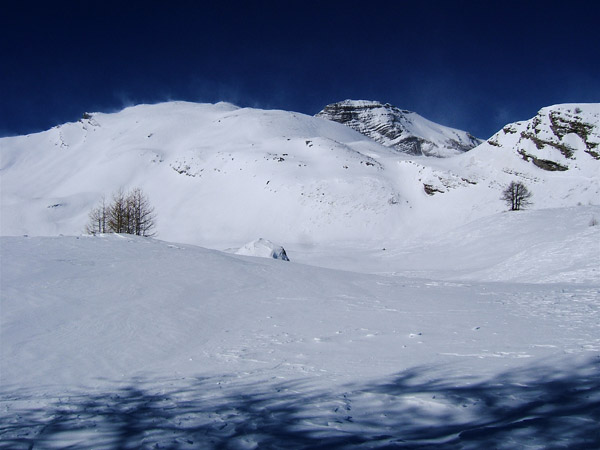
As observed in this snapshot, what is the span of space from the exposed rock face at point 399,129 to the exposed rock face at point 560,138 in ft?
247

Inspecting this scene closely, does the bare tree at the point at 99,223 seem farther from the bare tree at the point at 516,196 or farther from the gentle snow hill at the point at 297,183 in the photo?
the bare tree at the point at 516,196

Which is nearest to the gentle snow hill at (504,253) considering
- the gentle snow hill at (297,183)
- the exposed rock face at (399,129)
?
the gentle snow hill at (297,183)

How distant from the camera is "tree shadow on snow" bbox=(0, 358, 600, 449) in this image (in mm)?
2973

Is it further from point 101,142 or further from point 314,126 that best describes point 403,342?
point 101,142

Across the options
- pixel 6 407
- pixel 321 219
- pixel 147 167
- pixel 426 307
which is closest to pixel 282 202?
pixel 321 219

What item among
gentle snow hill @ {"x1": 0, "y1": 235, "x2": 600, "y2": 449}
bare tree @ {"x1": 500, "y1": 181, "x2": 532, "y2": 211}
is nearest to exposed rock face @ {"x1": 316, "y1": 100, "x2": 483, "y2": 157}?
bare tree @ {"x1": 500, "y1": 181, "x2": 532, "y2": 211}

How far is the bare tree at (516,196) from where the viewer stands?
3791 cm

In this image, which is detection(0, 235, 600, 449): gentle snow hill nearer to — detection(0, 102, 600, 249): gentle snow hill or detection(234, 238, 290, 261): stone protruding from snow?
detection(234, 238, 290, 261): stone protruding from snow

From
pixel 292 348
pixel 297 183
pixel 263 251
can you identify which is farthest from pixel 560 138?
pixel 292 348

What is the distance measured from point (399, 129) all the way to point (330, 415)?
152 metres

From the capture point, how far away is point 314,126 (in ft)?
271

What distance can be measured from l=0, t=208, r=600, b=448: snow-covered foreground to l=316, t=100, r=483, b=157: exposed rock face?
122231mm

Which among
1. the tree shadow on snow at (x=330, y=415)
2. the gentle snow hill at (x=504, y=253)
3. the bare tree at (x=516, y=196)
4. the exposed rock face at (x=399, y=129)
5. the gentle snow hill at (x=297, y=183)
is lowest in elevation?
the tree shadow on snow at (x=330, y=415)

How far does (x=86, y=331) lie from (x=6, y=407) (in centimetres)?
264
